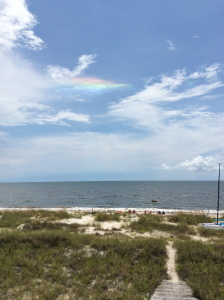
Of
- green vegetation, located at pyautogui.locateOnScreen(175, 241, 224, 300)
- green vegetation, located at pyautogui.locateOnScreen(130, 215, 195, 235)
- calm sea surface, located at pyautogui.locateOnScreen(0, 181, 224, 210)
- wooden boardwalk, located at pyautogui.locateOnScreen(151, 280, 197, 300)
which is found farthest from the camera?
calm sea surface, located at pyautogui.locateOnScreen(0, 181, 224, 210)

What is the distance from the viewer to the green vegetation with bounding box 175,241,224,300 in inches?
283

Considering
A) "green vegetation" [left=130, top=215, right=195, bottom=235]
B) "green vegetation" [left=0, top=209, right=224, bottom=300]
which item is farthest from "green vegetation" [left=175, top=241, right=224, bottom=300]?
"green vegetation" [left=130, top=215, right=195, bottom=235]

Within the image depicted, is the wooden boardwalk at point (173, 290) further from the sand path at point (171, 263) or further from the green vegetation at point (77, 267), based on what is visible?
the green vegetation at point (77, 267)

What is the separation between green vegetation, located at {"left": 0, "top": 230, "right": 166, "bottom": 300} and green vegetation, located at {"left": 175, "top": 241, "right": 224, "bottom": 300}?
0.90m

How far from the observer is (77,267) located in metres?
8.96

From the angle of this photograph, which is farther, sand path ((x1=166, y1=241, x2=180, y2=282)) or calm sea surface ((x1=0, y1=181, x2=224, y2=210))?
calm sea surface ((x1=0, y1=181, x2=224, y2=210))

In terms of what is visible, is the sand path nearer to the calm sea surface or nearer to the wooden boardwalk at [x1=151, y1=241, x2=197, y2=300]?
the wooden boardwalk at [x1=151, y1=241, x2=197, y2=300]

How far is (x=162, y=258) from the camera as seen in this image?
966 cm

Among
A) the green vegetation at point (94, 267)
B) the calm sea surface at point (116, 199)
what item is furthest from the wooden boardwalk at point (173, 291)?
the calm sea surface at point (116, 199)

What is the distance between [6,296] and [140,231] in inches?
432

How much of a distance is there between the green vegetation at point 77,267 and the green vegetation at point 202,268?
898 mm

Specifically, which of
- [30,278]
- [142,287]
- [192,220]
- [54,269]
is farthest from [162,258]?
[192,220]

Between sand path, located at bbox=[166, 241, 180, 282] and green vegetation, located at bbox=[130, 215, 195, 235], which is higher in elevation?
sand path, located at bbox=[166, 241, 180, 282]

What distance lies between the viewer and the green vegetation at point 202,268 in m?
7.18
